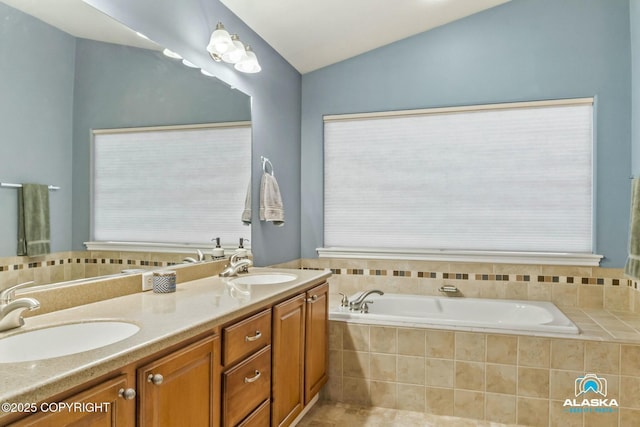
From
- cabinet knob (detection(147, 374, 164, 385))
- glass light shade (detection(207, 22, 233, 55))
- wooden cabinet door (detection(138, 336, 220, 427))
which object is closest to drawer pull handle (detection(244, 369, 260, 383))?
wooden cabinet door (detection(138, 336, 220, 427))

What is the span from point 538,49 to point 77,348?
363cm

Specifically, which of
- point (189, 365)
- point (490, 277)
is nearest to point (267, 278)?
point (189, 365)

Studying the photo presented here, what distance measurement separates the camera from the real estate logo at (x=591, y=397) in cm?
239

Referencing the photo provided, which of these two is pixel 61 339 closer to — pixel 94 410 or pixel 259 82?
pixel 94 410

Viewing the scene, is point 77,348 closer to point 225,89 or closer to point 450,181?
point 225,89

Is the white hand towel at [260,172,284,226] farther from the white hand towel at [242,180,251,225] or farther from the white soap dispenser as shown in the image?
the white soap dispenser

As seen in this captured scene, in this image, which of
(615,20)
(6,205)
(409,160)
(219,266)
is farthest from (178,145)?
(615,20)

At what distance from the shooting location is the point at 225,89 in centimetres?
264

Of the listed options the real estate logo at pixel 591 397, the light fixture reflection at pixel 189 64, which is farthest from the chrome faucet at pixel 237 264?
the real estate logo at pixel 591 397

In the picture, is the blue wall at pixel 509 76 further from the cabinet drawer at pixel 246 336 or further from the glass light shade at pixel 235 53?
the cabinet drawer at pixel 246 336

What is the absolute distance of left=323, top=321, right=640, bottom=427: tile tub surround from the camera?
94.2 inches

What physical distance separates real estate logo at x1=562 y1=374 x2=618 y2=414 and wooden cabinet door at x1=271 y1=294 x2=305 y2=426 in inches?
63.4

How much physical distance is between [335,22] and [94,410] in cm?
286

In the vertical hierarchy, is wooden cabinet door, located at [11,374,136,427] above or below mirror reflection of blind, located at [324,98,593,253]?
below
